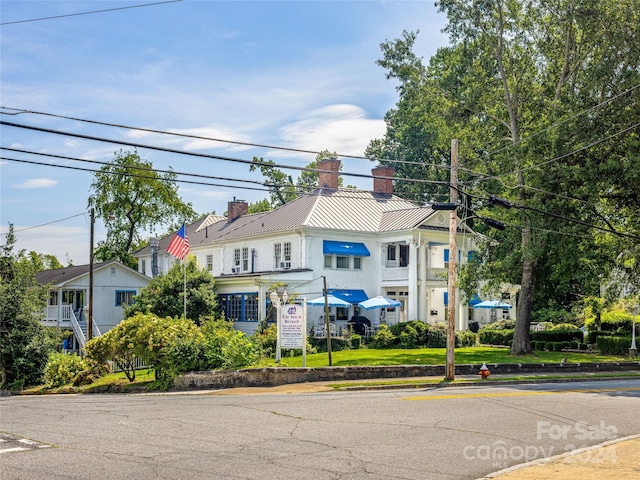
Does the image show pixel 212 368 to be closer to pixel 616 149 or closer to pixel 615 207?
pixel 616 149

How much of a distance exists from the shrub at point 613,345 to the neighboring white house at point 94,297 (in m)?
28.7

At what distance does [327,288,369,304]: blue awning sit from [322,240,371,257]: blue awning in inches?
85.6

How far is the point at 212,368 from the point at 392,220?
25.0 meters

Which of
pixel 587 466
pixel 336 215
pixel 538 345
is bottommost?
pixel 587 466

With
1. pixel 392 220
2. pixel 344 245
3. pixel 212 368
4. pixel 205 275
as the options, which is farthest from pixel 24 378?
pixel 392 220

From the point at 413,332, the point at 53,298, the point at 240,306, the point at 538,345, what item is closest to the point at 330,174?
the point at 240,306

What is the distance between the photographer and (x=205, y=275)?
48500 mm

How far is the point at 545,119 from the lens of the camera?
3644 cm

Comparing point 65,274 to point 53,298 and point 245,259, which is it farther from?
point 245,259

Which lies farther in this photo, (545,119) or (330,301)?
(330,301)

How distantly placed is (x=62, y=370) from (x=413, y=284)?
21.8m

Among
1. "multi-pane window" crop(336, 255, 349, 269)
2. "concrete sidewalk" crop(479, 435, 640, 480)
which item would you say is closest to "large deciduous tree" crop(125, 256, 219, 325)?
"multi-pane window" crop(336, 255, 349, 269)

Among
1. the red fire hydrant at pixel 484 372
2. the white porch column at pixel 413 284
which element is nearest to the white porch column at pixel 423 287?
the white porch column at pixel 413 284

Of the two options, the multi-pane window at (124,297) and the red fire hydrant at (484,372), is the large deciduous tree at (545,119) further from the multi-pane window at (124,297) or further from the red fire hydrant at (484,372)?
the multi-pane window at (124,297)
